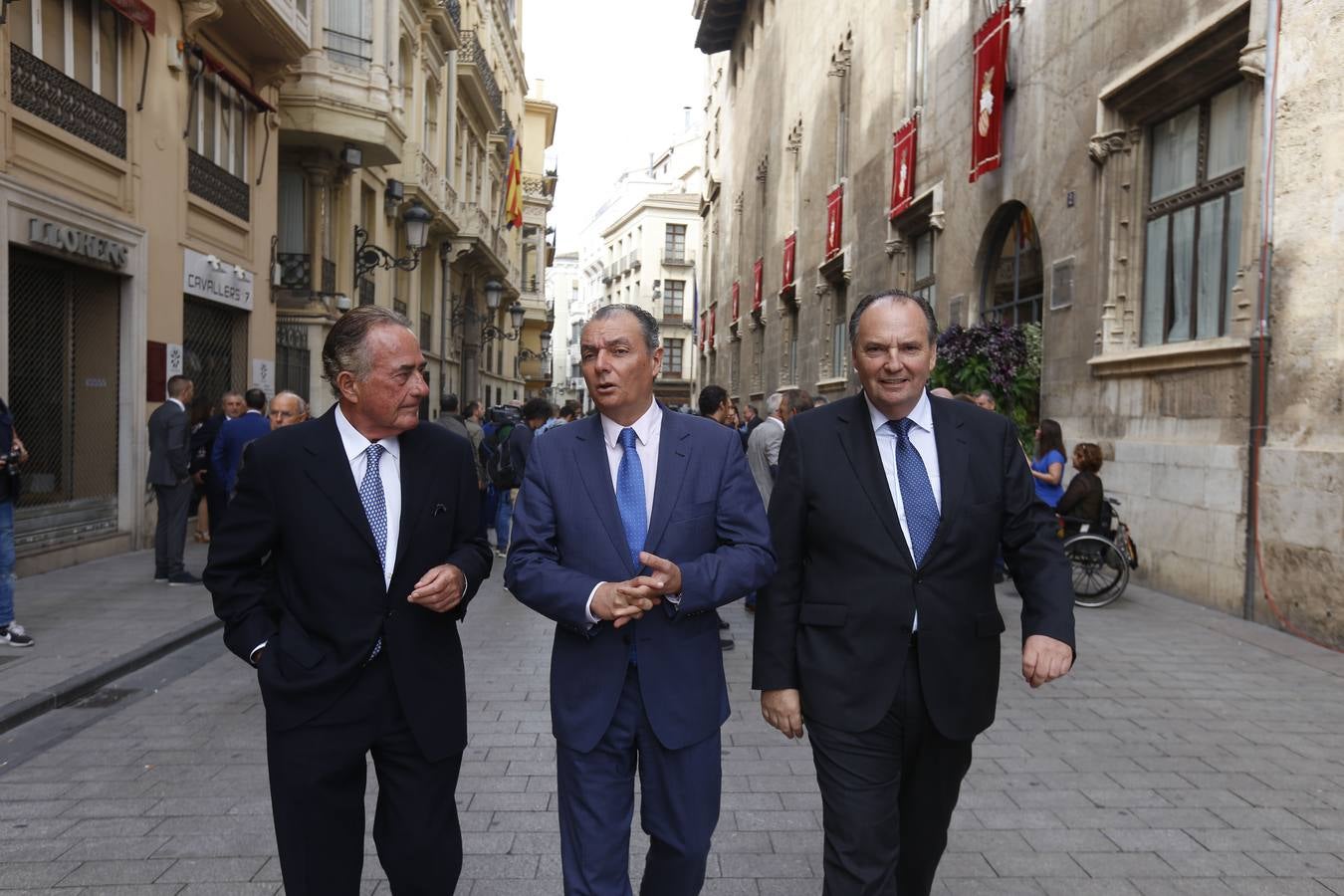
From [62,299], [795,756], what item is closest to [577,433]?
[795,756]

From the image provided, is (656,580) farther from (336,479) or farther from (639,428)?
(336,479)

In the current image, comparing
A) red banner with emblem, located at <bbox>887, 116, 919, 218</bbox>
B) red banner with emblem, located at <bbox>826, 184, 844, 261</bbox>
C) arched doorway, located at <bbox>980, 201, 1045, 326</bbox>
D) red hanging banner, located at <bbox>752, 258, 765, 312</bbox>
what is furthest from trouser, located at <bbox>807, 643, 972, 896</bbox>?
red hanging banner, located at <bbox>752, 258, 765, 312</bbox>

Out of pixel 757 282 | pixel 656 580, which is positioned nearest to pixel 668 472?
pixel 656 580

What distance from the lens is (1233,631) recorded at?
841 centimetres

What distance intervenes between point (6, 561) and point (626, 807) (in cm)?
597

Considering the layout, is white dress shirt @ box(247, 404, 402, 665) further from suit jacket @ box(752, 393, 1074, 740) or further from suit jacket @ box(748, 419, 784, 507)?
suit jacket @ box(748, 419, 784, 507)

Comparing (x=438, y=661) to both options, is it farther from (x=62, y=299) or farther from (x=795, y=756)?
(x=62, y=299)

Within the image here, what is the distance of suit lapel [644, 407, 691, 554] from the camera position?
9.13ft

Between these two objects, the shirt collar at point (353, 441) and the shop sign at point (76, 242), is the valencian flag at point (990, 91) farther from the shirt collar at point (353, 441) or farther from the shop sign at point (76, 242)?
the shirt collar at point (353, 441)

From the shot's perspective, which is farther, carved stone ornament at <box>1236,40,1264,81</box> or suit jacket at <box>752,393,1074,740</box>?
carved stone ornament at <box>1236,40,1264,81</box>

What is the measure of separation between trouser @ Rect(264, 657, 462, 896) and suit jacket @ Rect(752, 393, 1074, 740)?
37.8 inches

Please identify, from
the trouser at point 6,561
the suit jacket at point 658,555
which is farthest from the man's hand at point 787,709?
the trouser at point 6,561

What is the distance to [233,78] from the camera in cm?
1414

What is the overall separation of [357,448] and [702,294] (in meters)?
53.4
